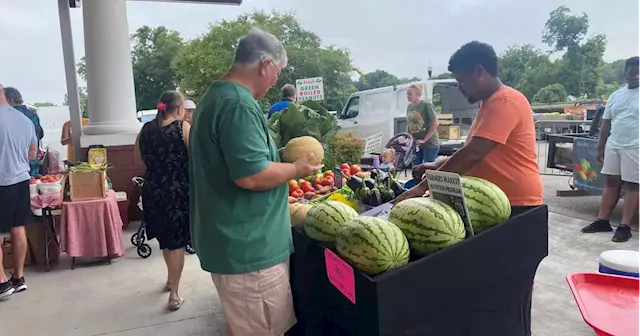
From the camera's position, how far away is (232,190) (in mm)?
1683

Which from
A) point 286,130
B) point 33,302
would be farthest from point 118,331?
point 286,130

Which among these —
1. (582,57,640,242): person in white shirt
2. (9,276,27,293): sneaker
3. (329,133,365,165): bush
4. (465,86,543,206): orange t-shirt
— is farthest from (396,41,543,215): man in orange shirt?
(9,276,27,293): sneaker

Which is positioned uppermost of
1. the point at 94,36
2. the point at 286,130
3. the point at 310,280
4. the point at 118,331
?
the point at 94,36

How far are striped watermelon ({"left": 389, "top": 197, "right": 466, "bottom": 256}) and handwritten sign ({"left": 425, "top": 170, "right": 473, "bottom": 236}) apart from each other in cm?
3

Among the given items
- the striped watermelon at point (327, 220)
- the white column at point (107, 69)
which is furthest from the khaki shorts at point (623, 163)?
the white column at point (107, 69)

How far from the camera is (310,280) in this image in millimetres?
1795

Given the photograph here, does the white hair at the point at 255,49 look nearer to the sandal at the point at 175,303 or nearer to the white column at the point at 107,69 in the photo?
the sandal at the point at 175,303

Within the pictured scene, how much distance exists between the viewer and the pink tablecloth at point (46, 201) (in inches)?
174

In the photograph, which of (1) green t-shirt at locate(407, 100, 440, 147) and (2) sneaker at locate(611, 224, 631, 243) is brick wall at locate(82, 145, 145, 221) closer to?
(1) green t-shirt at locate(407, 100, 440, 147)

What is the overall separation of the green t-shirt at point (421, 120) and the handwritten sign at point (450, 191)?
17.9 ft

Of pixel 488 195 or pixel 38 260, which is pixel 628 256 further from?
pixel 38 260

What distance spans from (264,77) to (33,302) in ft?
10.3

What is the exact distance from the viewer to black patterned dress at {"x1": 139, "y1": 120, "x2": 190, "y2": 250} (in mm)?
3490

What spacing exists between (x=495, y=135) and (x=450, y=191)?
0.72 meters
